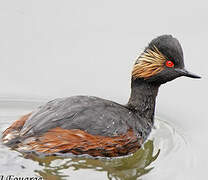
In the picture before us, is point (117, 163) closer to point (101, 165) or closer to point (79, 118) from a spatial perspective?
point (101, 165)

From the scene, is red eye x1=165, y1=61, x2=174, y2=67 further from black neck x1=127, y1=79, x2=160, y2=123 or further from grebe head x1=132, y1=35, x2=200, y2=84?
black neck x1=127, y1=79, x2=160, y2=123

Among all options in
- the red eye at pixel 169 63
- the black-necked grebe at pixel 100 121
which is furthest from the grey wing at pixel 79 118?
the red eye at pixel 169 63

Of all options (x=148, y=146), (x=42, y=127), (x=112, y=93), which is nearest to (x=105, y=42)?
(x=112, y=93)

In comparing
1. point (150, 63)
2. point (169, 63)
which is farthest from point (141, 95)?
point (169, 63)

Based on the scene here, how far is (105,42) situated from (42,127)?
397 cm

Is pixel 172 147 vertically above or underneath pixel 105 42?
underneath

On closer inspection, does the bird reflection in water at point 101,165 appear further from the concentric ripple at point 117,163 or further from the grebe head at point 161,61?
the grebe head at point 161,61

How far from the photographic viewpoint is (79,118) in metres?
7.86

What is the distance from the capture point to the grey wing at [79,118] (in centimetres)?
779

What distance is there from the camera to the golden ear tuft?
8.66m

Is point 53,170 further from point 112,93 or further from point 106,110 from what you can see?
point 112,93

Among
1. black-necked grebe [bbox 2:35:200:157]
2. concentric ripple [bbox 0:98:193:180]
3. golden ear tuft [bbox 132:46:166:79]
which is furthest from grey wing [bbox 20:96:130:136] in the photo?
golden ear tuft [bbox 132:46:166:79]

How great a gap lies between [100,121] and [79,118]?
0.33 meters

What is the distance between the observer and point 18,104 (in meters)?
9.63
